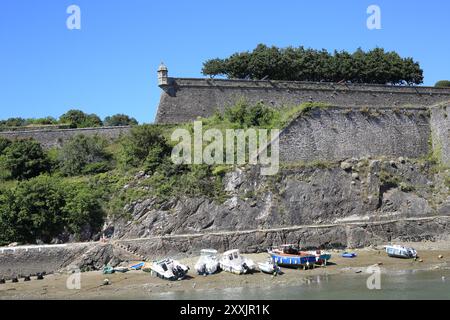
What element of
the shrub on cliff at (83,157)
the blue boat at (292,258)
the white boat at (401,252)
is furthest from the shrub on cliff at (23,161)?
the white boat at (401,252)

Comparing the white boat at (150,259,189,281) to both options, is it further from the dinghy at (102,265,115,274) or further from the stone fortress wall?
the stone fortress wall

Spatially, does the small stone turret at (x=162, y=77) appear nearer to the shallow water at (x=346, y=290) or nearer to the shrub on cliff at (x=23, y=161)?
the shrub on cliff at (x=23, y=161)

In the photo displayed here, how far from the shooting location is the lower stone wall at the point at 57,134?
4188 cm

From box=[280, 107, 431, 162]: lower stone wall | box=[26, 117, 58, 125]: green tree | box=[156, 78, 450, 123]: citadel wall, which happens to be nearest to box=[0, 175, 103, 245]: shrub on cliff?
box=[156, 78, 450, 123]: citadel wall

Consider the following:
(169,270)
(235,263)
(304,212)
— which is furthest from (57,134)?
(235,263)

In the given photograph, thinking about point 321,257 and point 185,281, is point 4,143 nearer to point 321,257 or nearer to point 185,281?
point 185,281

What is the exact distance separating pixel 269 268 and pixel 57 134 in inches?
743

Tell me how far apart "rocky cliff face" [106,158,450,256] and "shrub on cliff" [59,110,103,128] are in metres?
14.2

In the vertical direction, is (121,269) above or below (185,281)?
above

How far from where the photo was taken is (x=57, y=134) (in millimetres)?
42125

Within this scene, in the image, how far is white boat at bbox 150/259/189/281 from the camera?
28.4 m

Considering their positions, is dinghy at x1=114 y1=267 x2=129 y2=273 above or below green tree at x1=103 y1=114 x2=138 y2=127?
below

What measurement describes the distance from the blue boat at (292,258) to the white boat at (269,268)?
0.59 metres

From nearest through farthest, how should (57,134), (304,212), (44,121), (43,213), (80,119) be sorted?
(43,213)
(304,212)
(57,134)
(44,121)
(80,119)
